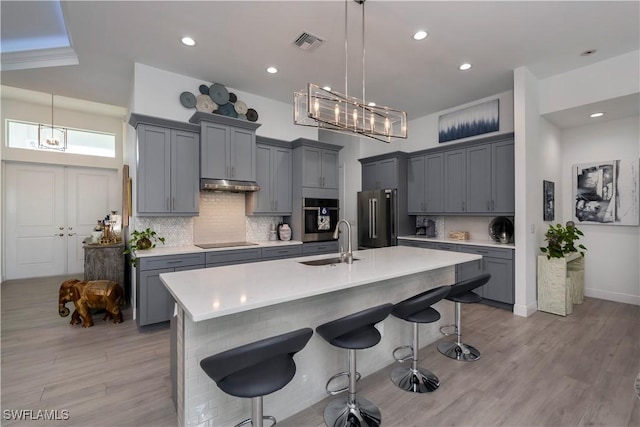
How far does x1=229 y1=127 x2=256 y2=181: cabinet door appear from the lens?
13.8 feet

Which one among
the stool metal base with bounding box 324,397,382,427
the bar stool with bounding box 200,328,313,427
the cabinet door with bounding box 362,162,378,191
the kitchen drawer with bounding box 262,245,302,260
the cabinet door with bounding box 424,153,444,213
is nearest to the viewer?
the bar stool with bounding box 200,328,313,427

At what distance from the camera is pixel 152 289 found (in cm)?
343

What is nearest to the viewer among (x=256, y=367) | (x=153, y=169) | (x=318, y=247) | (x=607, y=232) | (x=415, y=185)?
(x=256, y=367)

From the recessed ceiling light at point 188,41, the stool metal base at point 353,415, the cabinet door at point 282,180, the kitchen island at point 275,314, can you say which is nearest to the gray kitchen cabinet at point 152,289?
the kitchen island at point 275,314

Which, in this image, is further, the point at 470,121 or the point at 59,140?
the point at 59,140

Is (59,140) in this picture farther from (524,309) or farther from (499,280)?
(524,309)

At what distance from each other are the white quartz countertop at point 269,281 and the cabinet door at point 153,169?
1.93 m

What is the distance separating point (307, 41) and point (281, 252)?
2.80 m

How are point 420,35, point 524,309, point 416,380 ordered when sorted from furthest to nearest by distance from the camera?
point 524,309 < point 420,35 < point 416,380

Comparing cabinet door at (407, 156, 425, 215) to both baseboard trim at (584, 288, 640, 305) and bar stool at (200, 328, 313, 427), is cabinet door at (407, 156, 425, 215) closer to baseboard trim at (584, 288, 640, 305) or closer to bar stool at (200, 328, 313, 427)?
baseboard trim at (584, 288, 640, 305)


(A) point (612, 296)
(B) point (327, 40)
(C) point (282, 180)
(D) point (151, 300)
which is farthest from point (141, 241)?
(A) point (612, 296)

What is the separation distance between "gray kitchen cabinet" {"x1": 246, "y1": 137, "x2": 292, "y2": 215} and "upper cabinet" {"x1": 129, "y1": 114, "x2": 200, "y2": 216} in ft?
3.05

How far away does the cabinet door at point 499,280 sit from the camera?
4.06m

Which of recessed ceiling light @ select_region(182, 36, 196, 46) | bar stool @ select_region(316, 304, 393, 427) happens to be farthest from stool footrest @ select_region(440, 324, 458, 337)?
recessed ceiling light @ select_region(182, 36, 196, 46)
